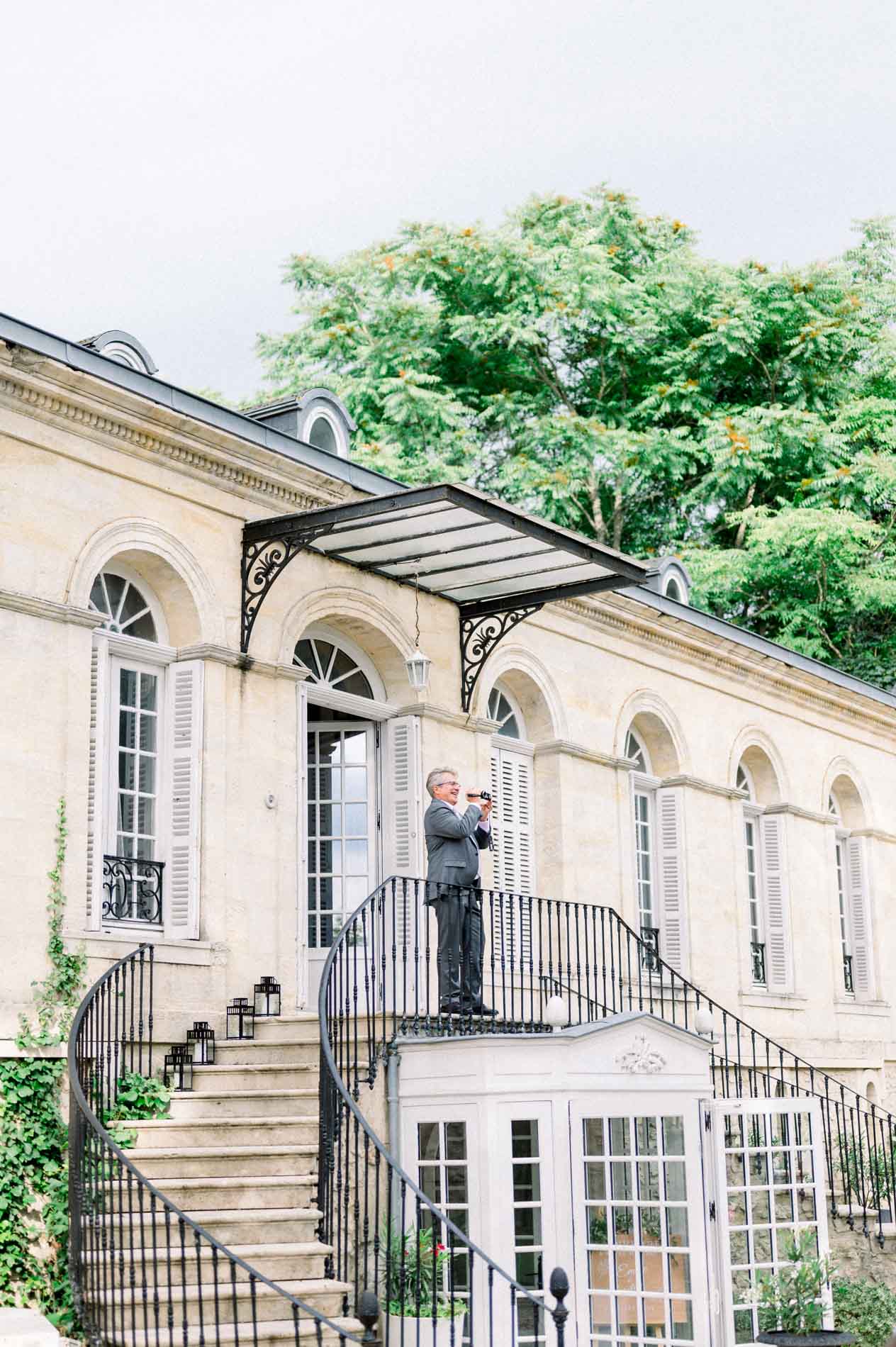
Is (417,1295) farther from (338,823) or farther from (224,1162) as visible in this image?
(338,823)

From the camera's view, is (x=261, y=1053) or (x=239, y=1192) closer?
(x=239, y=1192)

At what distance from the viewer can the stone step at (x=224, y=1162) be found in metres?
9.28

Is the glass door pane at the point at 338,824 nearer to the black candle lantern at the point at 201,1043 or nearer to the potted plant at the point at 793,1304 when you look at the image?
the black candle lantern at the point at 201,1043

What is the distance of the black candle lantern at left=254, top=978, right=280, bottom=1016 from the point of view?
1102cm

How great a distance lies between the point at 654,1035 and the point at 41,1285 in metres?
3.94

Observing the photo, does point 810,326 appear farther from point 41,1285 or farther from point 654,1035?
point 41,1285

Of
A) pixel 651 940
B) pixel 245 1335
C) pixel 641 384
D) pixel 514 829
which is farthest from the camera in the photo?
pixel 641 384

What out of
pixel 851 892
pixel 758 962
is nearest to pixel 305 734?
pixel 758 962

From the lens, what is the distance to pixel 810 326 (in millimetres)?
24547

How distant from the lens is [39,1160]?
364 inches

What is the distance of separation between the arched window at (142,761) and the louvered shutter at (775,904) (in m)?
8.29

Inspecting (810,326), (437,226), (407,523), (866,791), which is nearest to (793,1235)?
(407,523)

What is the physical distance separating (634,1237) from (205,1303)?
2988 millimetres

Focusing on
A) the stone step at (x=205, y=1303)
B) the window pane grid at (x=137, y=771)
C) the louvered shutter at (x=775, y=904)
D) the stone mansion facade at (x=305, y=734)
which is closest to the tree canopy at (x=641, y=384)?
the stone mansion facade at (x=305, y=734)
